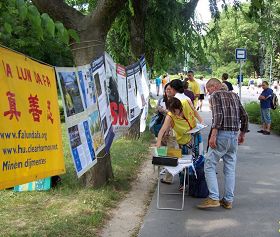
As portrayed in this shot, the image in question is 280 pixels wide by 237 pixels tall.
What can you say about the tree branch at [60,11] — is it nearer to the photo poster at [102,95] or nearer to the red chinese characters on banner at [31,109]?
the photo poster at [102,95]

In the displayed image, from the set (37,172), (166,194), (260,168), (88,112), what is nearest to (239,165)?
(260,168)

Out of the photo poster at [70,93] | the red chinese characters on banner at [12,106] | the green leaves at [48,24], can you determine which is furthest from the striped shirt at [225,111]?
the green leaves at [48,24]

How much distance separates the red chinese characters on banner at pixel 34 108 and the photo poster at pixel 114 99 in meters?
2.48

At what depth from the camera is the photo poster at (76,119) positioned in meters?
4.61

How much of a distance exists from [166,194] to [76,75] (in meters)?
2.85

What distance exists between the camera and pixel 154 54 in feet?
45.4

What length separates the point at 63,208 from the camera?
5.79 metres

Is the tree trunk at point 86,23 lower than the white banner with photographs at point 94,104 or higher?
higher

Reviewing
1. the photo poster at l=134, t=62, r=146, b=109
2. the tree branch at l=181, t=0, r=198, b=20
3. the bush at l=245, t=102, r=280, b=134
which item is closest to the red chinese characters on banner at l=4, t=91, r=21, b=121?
the photo poster at l=134, t=62, r=146, b=109

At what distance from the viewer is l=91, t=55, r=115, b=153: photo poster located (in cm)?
570

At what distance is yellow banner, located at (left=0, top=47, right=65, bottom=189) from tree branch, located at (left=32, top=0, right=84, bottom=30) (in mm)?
2433

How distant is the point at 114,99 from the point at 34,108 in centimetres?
294

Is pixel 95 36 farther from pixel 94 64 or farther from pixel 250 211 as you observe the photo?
pixel 250 211

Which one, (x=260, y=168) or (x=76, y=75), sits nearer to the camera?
(x=76, y=75)
